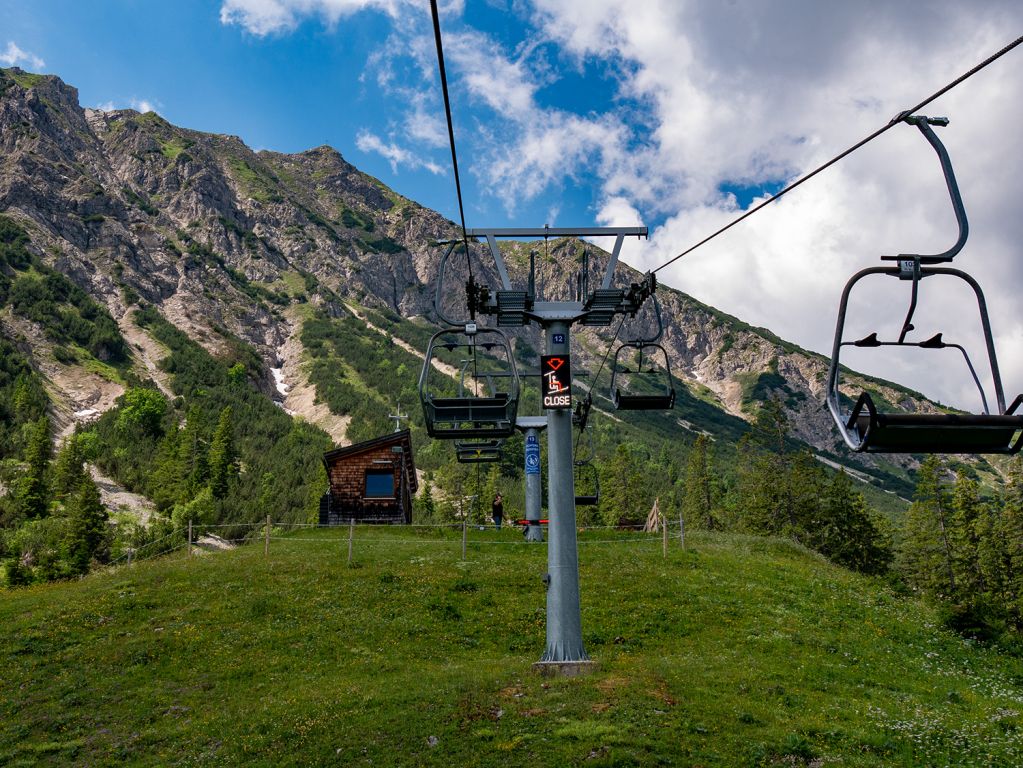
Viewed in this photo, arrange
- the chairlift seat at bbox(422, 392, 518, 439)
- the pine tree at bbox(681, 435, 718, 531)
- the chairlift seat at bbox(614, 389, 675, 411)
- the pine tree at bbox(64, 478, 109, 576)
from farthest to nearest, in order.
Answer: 1. the pine tree at bbox(681, 435, 718, 531)
2. the pine tree at bbox(64, 478, 109, 576)
3. the chairlift seat at bbox(614, 389, 675, 411)
4. the chairlift seat at bbox(422, 392, 518, 439)

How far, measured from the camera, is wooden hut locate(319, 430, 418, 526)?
45094 millimetres

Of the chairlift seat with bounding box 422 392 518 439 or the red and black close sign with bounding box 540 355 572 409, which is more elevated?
the red and black close sign with bounding box 540 355 572 409

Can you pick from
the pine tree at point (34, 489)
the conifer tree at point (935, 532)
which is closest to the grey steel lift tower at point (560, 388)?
the conifer tree at point (935, 532)

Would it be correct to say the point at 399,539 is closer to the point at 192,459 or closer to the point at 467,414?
the point at 467,414

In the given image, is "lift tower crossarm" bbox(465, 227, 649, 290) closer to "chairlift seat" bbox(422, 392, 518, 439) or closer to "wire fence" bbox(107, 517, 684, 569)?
"chairlift seat" bbox(422, 392, 518, 439)

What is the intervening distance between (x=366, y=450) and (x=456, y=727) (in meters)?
34.1

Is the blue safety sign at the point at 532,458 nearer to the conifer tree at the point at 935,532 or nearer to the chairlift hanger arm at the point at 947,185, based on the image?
the chairlift hanger arm at the point at 947,185

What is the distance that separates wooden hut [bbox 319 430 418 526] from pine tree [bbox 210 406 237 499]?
46944mm

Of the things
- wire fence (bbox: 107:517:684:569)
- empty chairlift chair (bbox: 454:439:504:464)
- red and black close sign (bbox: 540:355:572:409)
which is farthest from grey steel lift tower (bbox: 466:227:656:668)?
wire fence (bbox: 107:517:684:569)

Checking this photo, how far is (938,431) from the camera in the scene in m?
8.33

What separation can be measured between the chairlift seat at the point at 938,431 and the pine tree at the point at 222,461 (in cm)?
8702

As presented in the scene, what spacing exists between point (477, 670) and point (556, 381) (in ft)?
22.6

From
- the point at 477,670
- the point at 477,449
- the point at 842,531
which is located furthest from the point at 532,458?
the point at 842,531

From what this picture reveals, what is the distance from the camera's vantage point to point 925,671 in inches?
714
